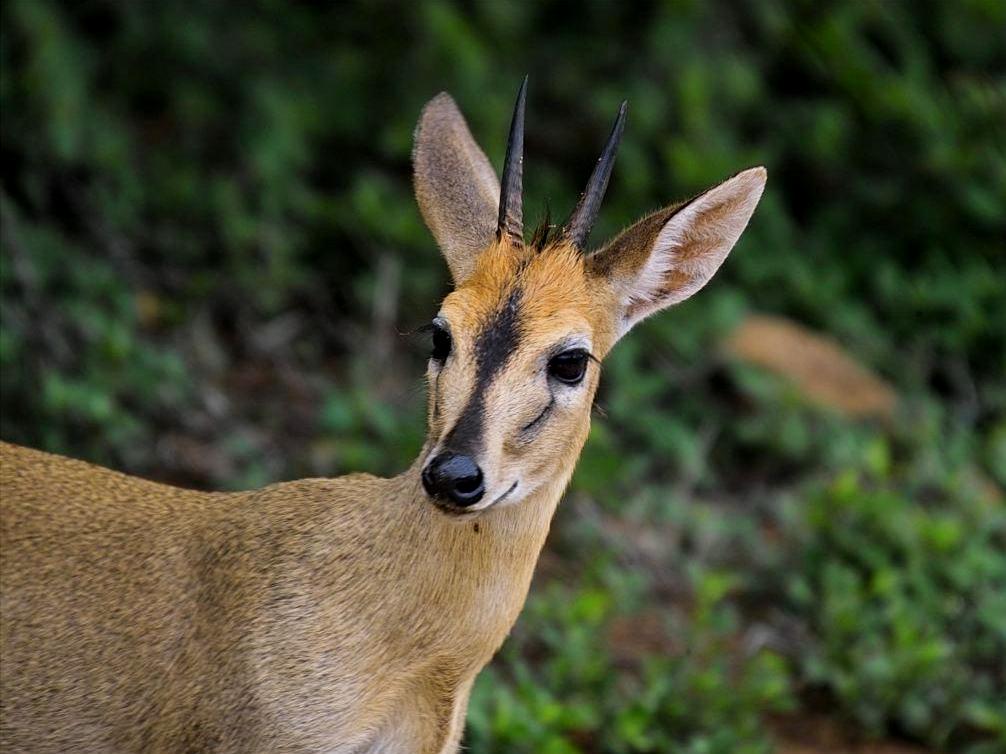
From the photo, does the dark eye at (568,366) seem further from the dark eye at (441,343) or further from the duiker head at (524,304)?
the dark eye at (441,343)

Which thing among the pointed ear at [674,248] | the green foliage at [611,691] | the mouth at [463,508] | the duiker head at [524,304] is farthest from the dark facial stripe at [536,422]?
the green foliage at [611,691]

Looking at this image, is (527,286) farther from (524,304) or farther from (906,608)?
(906,608)

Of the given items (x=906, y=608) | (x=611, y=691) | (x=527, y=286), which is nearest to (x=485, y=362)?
(x=527, y=286)

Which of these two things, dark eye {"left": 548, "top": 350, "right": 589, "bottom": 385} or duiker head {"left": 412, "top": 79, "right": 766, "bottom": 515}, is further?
dark eye {"left": 548, "top": 350, "right": 589, "bottom": 385}

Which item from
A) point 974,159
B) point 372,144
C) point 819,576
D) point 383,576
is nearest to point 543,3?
point 372,144

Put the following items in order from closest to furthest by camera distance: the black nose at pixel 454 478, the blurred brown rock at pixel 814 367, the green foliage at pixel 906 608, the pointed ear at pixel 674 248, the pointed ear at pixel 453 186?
1. the black nose at pixel 454 478
2. the pointed ear at pixel 674 248
3. the pointed ear at pixel 453 186
4. the green foliage at pixel 906 608
5. the blurred brown rock at pixel 814 367

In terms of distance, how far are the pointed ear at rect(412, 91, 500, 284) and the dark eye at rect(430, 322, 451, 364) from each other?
422 mm

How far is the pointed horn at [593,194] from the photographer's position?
3924 mm

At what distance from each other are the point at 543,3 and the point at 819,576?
339 centimetres

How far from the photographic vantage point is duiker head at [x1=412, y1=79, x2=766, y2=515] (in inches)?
145

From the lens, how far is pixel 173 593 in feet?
13.2

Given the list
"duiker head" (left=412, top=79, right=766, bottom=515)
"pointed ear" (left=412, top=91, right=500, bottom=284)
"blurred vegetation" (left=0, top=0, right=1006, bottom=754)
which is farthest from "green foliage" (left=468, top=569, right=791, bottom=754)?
"pointed ear" (left=412, top=91, right=500, bottom=284)

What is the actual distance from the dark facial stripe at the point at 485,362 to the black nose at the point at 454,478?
32mm

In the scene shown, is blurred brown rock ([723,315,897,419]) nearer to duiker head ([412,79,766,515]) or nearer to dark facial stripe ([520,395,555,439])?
duiker head ([412,79,766,515])
